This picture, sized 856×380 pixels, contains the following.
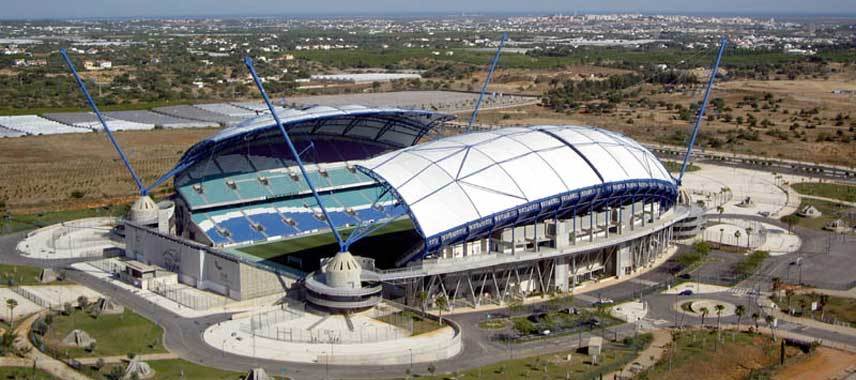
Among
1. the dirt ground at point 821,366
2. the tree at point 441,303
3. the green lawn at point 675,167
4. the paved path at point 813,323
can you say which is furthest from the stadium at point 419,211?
the green lawn at point 675,167

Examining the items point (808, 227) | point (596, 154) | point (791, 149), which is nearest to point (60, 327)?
point (596, 154)

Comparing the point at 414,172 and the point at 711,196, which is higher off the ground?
the point at 414,172

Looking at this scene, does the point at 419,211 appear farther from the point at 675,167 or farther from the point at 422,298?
the point at 675,167

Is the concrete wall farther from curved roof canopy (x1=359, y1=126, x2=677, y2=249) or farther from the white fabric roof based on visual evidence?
the white fabric roof

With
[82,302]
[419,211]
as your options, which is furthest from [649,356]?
[82,302]

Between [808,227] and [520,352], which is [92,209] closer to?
[520,352]

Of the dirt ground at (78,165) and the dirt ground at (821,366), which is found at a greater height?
the dirt ground at (821,366)

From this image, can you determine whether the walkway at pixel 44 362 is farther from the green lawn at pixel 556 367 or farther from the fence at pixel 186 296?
the green lawn at pixel 556 367
